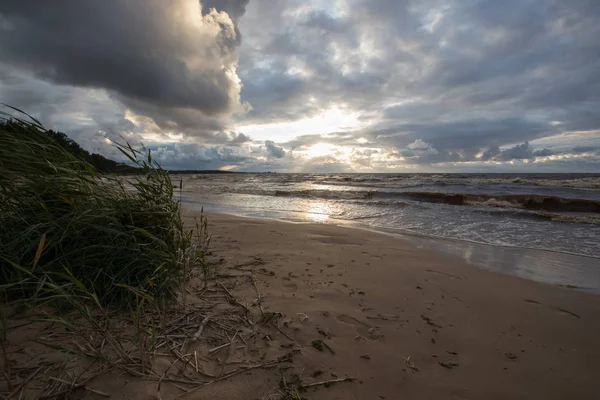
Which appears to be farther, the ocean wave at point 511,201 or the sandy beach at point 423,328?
the ocean wave at point 511,201

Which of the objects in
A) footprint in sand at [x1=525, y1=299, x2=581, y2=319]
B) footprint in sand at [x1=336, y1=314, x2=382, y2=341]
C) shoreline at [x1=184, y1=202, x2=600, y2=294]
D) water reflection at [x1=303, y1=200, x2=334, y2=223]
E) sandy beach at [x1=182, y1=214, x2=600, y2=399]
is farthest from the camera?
water reflection at [x1=303, y1=200, x2=334, y2=223]

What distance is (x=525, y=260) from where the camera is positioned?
16.7 ft

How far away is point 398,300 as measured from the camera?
3.14 m

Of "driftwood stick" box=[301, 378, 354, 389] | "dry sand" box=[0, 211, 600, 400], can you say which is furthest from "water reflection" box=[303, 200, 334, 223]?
"driftwood stick" box=[301, 378, 354, 389]

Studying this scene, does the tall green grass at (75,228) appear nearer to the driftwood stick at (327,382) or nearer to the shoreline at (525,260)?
the driftwood stick at (327,382)

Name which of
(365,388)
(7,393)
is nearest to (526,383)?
(365,388)

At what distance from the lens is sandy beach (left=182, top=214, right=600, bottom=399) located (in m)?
1.95

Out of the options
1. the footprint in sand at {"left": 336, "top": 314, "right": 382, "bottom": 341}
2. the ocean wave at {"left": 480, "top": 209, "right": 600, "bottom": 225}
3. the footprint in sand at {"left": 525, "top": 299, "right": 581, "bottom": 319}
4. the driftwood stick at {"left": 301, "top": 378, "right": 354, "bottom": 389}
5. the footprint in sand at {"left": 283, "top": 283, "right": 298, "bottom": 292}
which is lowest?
the footprint in sand at {"left": 525, "top": 299, "right": 581, "bottom": 319}

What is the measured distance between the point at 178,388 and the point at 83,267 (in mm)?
1241

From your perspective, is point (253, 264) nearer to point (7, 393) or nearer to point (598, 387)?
point (7, 393)

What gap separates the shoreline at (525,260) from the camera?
13.8 feet

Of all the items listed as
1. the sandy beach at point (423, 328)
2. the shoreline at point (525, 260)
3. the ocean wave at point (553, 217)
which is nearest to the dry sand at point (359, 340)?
the sandy beach at point (423, 328)

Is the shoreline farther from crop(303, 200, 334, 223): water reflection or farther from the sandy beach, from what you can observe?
crop(303, 200, 334, 223): water reflection

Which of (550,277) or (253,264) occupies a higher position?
(253,264)
